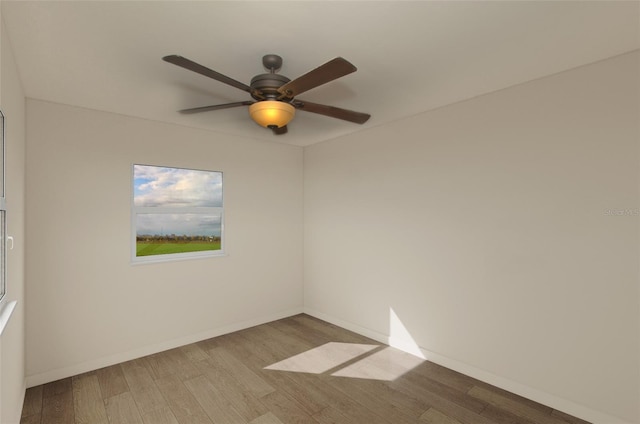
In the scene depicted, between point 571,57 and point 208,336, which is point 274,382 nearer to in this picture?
point 208,336

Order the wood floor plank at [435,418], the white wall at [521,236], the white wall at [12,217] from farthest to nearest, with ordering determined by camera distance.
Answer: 1. the wood floor plank at [435,418]
2. the white wall at [521,236]
3. the white wall at [12,217]

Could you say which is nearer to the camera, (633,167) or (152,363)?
(633,167)

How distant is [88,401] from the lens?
2.50 meters

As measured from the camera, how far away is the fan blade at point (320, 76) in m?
1.55

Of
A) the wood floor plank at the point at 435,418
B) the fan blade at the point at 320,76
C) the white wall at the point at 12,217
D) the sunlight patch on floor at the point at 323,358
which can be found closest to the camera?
the fan blade at the point at 320,76

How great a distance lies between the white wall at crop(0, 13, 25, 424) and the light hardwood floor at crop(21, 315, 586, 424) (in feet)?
1.55

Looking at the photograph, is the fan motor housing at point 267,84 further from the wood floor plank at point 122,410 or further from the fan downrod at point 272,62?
the wood floor plank at point 122,410

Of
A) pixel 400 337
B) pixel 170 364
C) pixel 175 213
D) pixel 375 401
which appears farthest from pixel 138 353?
pixel 400 337

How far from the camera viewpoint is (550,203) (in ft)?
7.89

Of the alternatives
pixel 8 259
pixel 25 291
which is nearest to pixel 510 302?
pixel 8 259

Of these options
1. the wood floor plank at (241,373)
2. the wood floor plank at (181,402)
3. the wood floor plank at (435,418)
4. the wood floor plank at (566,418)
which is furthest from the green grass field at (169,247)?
the wood floor plank at (566,418)

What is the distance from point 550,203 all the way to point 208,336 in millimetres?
3687

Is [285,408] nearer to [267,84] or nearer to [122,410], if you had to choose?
[122,410]

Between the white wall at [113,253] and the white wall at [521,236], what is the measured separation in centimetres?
155
